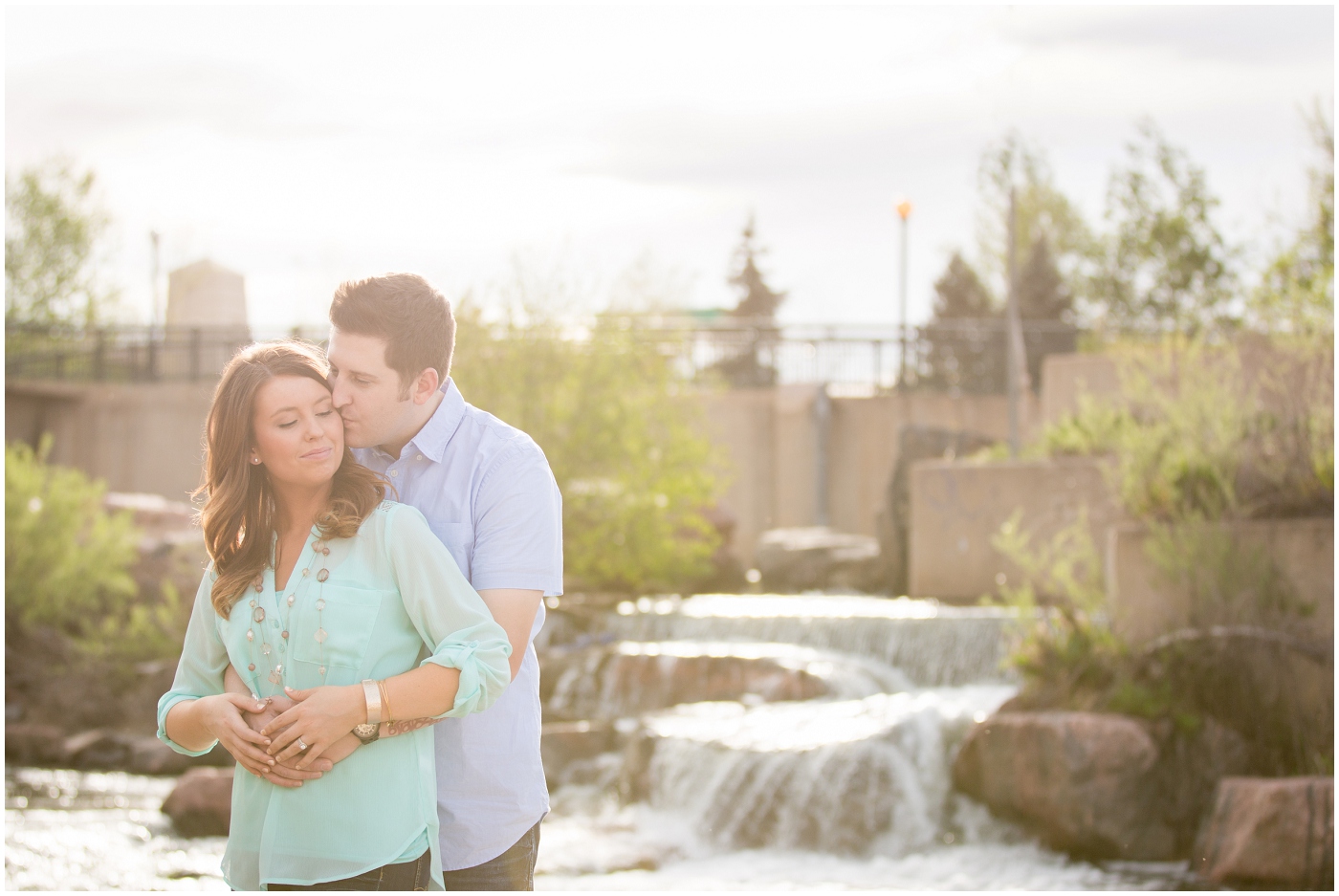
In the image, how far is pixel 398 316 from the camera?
2.46m

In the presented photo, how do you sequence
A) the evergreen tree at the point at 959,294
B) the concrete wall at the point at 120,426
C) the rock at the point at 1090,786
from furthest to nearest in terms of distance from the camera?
the evergreen tree at the point at 959,294 → the concrete wall at the point at 120,426 → the rock at the point at 1090,786

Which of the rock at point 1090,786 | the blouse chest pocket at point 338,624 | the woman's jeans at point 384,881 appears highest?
the blouse chest pocket at point 338,624

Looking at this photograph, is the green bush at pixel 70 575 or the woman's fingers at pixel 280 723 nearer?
the woman's fingers at pixel 280 723

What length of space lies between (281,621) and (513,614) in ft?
1.39

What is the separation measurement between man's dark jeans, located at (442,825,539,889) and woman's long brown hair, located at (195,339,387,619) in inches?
26.5

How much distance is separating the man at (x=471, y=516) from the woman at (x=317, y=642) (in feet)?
0.24

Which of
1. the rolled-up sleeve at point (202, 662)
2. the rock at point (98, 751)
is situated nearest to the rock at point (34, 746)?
the rock at point (98, 751)

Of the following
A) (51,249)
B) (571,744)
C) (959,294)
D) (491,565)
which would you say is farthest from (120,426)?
(491,565)

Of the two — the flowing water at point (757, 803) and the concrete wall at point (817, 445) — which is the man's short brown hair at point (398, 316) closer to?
the flowing water at point (757, 803)

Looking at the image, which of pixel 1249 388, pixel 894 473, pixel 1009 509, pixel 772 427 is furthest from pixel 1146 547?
pixel 772 427

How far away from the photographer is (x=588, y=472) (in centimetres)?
1482

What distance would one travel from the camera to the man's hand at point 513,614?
2.42 metres

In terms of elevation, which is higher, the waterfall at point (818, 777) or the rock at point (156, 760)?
the waterfall at point (818, 777)

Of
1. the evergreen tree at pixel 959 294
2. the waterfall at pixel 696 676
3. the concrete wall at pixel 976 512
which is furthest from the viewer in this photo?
the evergreen tree at pixel 959 294
